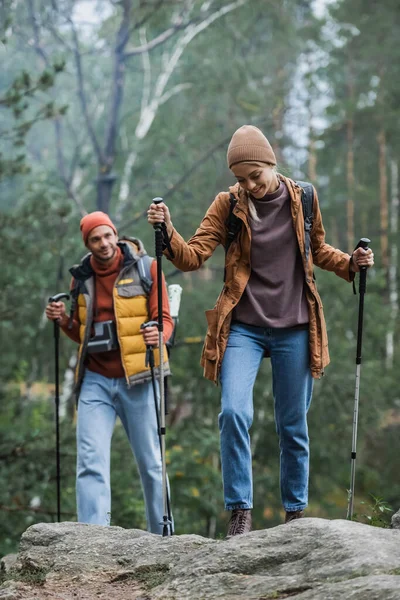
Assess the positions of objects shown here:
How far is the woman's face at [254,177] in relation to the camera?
473cm

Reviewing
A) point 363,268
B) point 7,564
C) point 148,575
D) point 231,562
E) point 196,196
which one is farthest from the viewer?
point 196,196

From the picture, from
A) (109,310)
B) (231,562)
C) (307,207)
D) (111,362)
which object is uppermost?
(307,207)

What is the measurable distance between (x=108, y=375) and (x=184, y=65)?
57.0 feet

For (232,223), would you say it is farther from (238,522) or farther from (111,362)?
(238,522)

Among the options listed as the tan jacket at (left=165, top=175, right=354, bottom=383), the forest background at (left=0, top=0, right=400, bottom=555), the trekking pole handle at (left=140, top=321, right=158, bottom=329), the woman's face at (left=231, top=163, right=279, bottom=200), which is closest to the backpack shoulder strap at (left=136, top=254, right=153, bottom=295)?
the trekking pole handle at (left=140, top=321, right=158, bottom=329)

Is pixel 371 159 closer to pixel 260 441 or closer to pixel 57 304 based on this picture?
pixel 260 441

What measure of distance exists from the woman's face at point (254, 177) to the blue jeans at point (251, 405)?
74 centimetres

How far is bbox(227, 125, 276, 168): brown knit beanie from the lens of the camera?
15.4 feet

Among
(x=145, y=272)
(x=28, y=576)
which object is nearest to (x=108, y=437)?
(x=145, y=272)

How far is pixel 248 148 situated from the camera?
185 inches

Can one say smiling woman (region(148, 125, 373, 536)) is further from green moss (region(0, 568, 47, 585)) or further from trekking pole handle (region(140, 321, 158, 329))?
green moss (region(0, 568, 47, 585))

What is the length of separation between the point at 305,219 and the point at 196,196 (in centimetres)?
1482

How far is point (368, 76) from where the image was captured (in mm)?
25828

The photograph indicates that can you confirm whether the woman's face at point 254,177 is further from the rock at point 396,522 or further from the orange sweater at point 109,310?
the rock at point 396,522
